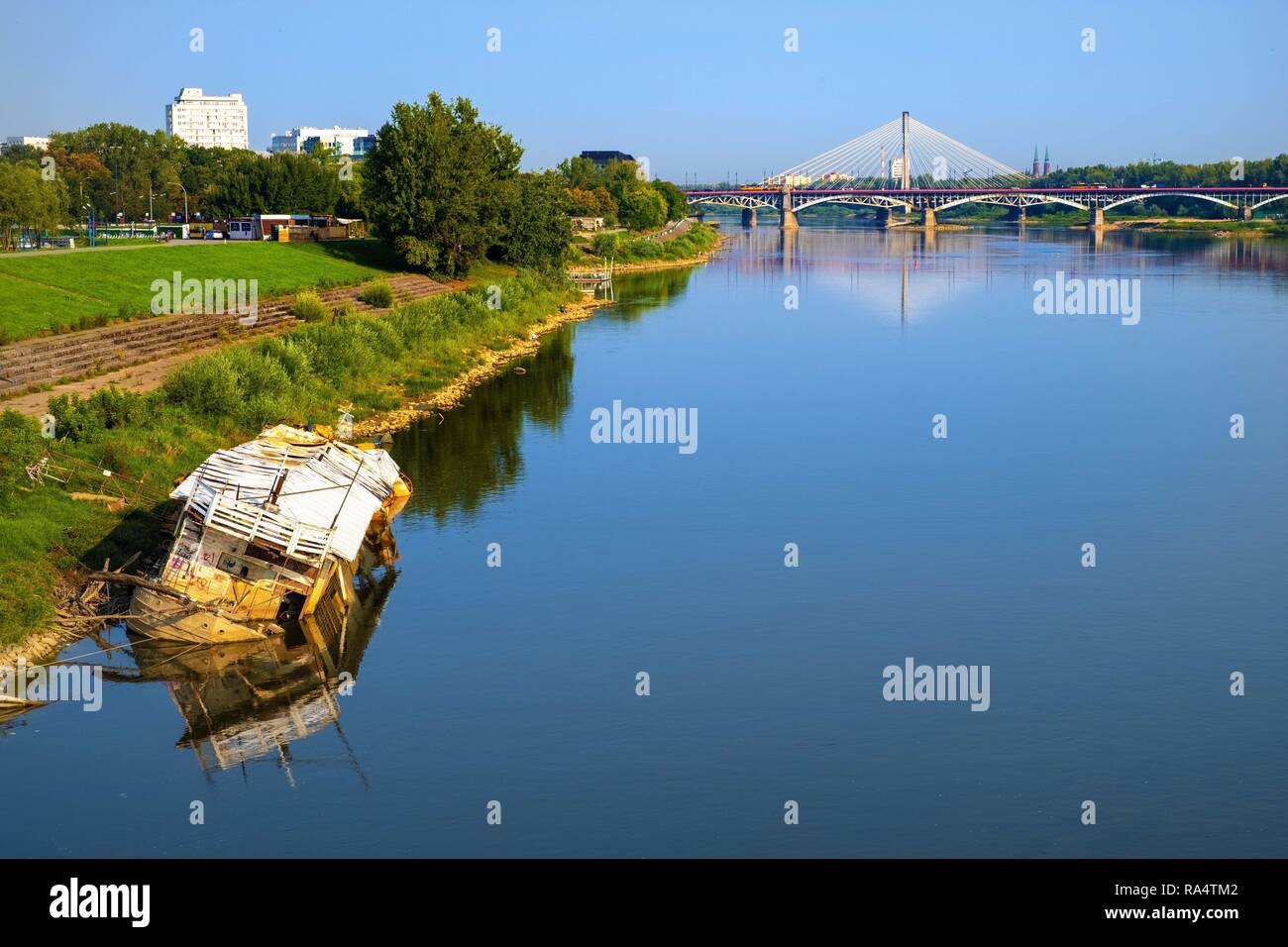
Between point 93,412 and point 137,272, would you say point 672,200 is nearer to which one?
point 137,272

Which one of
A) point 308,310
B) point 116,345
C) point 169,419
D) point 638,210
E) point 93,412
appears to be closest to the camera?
point 93,412

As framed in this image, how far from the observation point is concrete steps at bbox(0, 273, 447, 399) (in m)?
30.5

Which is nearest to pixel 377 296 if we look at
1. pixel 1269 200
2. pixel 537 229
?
pixel 537 229

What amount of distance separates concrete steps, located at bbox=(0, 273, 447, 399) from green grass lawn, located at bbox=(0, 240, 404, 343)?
3.00 ft

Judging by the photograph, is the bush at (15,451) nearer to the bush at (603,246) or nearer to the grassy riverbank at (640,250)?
the grassy riverbank at (640,250)

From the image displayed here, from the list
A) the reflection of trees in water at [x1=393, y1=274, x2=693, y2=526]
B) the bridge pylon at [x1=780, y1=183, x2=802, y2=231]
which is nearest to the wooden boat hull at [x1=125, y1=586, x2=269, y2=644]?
the reflection of trees in water at [x1=393, y1=274, x2=693, y2=526]

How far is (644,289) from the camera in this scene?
76750 mm

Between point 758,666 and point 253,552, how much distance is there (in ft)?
23.2

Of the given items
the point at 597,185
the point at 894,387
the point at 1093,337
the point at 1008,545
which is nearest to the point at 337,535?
the point at 1008,545

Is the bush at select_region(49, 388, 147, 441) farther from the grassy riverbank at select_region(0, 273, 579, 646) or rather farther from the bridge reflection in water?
the bridge reflection in water

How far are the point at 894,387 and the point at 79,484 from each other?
24.6 m

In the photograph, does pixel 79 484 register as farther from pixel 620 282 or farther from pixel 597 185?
pixel 597 185
